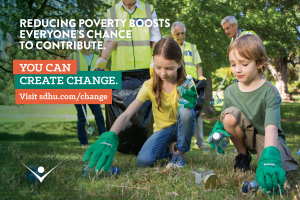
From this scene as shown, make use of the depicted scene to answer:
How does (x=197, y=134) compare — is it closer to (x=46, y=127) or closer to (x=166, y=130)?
(x=166, y=130)

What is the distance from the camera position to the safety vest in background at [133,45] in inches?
124

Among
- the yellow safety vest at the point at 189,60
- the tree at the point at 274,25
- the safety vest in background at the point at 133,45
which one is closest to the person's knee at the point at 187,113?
the safety vest in background at the point at 133,45

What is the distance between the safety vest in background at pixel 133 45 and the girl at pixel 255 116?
1436 millimetres

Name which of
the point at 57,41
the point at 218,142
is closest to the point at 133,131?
the point at 218,142

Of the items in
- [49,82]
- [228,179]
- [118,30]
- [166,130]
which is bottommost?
[228,179]

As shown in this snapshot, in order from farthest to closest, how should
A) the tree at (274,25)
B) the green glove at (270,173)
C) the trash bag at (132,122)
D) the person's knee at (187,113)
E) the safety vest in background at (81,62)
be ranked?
the tree at (274,25) < the safety vest in background at (81,62) < the trash bag at (132,122) < the person's knee at (187,113) < the green glove at (270,173)

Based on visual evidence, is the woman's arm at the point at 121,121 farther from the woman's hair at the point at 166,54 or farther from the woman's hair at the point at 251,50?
the woman's hair at the point at 251,50

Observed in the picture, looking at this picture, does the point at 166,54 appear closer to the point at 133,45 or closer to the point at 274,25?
the point at 133,45

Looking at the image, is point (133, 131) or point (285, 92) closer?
point (133, 131)

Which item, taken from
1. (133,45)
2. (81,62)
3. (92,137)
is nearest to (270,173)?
(133,45)

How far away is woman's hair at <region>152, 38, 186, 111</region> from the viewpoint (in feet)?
6.72

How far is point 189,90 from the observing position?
77.8 inches

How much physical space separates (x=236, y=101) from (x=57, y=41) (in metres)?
4.72

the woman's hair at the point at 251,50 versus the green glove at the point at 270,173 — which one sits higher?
the woman's hair at the point at 251,50
